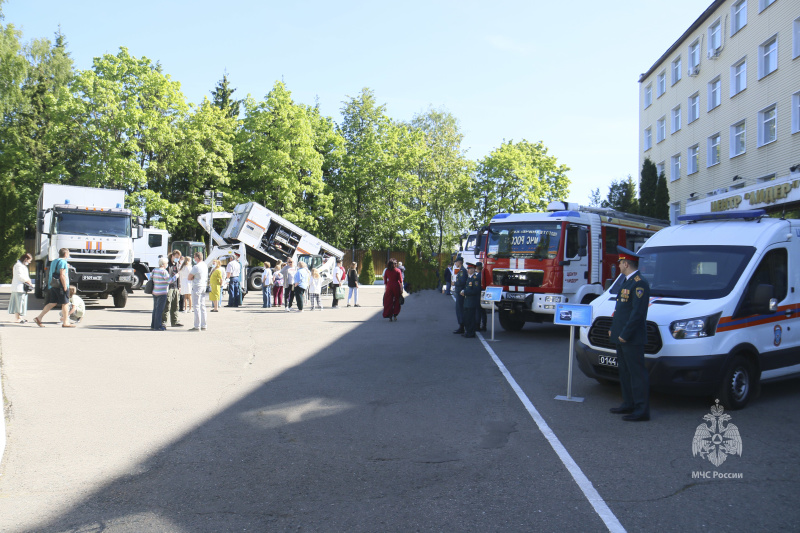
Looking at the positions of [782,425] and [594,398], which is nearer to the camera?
[782,425]

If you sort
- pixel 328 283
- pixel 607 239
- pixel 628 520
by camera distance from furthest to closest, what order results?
pixel 328 283 < pixel 607 239 < pixel 628 520

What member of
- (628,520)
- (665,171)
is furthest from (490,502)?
(665,171)

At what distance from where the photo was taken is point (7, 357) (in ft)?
33.2

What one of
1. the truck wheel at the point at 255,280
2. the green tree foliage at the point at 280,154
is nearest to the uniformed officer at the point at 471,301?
the truck wheel at the point at 255,280

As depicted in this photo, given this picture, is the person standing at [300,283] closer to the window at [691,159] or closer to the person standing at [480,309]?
the person standing at [480,309]

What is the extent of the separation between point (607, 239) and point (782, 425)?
9.03 m

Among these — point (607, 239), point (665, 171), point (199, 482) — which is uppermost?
point (665, 171)

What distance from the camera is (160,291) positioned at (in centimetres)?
1438

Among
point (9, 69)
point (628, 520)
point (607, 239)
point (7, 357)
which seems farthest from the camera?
point (9, 69)

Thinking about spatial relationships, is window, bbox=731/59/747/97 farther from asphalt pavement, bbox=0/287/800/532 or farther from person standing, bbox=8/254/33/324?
person standing, bbox=8/254/33/324

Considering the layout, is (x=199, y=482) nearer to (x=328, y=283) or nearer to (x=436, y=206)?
(x=328, y=283)

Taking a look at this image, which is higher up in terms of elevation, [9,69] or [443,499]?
[9,69]

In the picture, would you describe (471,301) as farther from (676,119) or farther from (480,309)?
(676,119)

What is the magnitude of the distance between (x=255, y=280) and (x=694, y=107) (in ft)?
80.3
